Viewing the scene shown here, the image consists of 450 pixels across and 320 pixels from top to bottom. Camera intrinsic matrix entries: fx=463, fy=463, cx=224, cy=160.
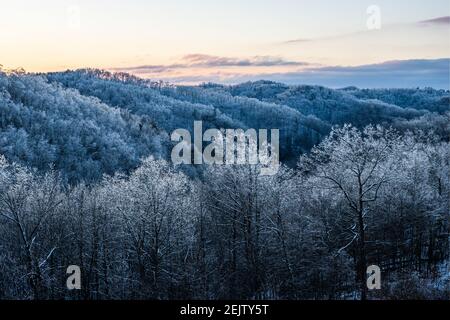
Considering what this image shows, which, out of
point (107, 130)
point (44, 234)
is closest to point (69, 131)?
point (107, 130)

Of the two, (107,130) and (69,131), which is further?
(107,130)

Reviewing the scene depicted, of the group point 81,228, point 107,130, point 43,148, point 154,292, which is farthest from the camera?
point 107,130

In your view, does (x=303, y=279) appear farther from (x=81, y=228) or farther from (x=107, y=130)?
(x=107, y=130)

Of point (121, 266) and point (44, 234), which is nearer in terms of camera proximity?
point (121, 266)

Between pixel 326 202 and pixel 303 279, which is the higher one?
pixel 326 202

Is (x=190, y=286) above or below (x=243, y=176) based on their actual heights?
below

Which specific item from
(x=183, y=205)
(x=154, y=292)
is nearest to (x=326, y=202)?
(x=183, y=205)
